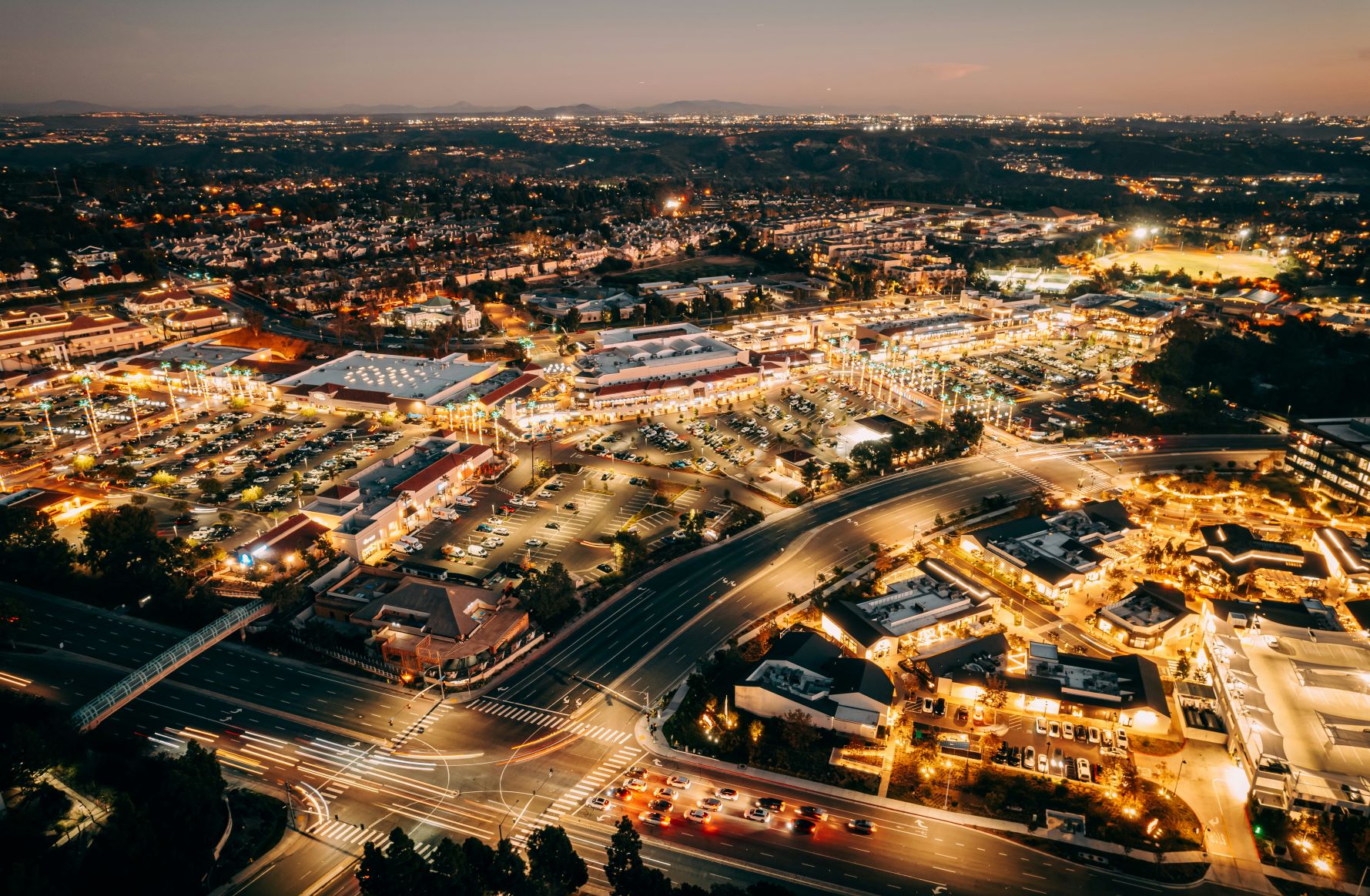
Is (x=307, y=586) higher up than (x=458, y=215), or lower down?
lower down

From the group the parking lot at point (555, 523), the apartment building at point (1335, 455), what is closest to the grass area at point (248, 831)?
the parking lot at point (555, 523)

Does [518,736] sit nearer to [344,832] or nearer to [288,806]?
[344,832]

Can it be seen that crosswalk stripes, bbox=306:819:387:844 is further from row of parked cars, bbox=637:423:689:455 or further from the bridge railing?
row of parked cars, bbox=637:423:689:455

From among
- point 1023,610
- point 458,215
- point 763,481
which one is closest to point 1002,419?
point 763,481

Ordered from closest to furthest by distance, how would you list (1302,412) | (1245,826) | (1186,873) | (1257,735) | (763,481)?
(1186,873)
(1245,826)
(1257,735)
(763,481)
(1302,412)

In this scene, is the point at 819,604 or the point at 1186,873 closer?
the point at 1186,873

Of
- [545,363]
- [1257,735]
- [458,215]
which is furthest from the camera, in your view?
[458,215]

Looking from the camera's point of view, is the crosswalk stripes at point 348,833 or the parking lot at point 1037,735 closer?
the crosswalk stripes at point 348,833

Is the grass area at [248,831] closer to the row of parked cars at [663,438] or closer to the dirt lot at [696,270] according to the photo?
the row of parked cars at [663,438]

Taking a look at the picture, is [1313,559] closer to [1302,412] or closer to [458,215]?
[1302,412]
